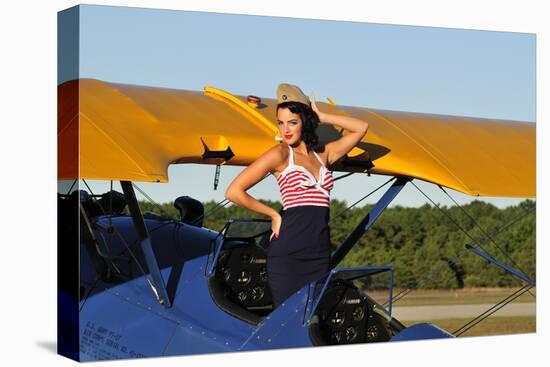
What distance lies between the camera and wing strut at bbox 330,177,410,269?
8094mm

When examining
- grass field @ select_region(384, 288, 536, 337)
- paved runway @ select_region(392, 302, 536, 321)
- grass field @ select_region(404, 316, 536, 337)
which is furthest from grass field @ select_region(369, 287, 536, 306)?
grass field @ select_region(404, 316, 536, 337)

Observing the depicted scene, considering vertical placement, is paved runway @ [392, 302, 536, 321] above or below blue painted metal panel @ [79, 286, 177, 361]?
below

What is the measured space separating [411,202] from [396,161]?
12160 mm

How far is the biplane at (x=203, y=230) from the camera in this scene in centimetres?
678

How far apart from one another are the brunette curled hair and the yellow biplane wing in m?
0.29

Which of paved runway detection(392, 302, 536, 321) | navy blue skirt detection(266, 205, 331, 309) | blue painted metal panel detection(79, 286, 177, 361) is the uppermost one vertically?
navy blue skirt detection(266, 205, 331, 309)

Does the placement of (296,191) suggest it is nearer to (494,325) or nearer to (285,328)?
(285,328)

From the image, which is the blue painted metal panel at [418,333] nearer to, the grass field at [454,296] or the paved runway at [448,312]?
the paved runway at [448,312]

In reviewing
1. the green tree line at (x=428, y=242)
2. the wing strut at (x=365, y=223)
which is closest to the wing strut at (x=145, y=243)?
the wing strut at (x=365, y=223)

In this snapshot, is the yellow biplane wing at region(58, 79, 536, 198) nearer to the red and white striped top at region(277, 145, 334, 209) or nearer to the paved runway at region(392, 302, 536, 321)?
the red and white striped top at region(277, 145, 334, 209)

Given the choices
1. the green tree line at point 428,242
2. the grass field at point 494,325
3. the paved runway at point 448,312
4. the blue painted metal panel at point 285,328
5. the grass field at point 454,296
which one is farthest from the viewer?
the grass field at point 454,296

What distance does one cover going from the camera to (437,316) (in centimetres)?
1820

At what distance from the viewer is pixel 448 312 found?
18.7 m

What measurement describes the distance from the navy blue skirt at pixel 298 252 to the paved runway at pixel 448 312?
10819 mm
